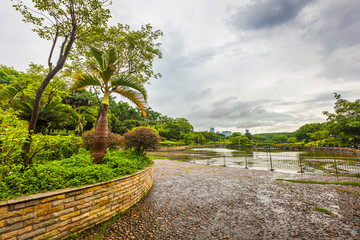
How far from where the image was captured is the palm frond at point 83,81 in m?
4.66

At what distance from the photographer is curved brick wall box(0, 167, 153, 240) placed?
2.07 meters

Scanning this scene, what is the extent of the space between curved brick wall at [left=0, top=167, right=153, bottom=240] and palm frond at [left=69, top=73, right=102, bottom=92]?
3467mm

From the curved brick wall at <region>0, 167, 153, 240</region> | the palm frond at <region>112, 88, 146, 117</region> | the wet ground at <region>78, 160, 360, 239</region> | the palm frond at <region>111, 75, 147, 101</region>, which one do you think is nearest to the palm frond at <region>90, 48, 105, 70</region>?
the palm frond at <region>111, 75, 147, 101</region>

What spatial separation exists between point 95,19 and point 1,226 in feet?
18.9

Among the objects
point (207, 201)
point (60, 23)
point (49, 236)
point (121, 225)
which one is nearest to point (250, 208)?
point (207, 201)

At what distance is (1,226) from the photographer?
196 cm

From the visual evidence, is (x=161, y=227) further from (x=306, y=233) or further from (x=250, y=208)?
(x=306, y=233)

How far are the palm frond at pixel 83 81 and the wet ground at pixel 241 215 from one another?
14.1 ft

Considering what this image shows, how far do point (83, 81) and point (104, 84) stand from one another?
25.1 inches

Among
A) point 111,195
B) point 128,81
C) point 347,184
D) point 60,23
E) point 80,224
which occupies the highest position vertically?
point 60,23

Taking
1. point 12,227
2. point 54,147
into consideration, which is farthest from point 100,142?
point 12,227

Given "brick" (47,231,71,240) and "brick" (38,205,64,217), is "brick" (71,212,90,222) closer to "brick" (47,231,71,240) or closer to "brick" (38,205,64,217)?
"brick" (47,231,71,240)

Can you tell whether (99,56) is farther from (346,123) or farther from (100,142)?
(346,123)

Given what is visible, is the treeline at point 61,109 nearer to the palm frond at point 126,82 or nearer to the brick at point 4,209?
the palm frond at point 126,82
